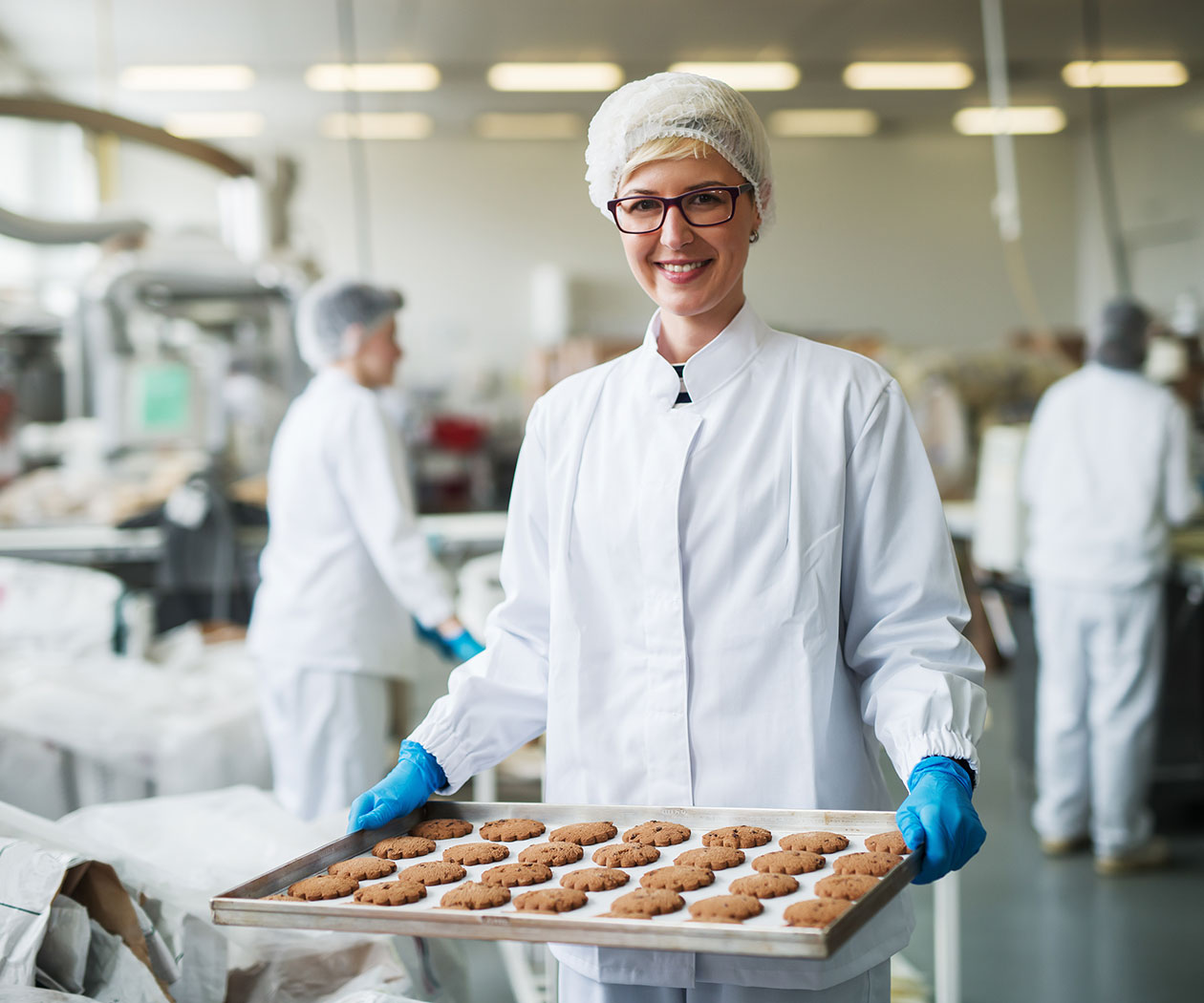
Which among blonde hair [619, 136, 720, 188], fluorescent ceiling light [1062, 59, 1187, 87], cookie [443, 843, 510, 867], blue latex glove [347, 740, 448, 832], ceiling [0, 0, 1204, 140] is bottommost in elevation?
cookie [443, 843, 510, 867]

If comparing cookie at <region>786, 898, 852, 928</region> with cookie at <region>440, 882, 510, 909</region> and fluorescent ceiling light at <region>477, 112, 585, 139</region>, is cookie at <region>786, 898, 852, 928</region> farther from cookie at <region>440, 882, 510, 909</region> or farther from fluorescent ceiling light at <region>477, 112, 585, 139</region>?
fluorescent ceiling light at <region>477, 112, 585, 139</region>

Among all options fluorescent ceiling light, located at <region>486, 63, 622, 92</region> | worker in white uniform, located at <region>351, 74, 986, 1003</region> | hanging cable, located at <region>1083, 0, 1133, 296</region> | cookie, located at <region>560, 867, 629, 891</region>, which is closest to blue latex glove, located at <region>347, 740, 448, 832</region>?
worker in white uniform, located at <region>351, 74, 986, 1003</region>

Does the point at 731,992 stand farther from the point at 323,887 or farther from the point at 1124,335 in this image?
the point at 1124,335

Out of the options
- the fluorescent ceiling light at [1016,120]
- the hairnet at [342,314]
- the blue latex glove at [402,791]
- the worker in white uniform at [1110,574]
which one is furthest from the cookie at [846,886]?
the fluorescent ceiling light at [1016,120]

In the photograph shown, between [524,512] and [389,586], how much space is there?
3.93 feet

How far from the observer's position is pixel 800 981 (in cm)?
107

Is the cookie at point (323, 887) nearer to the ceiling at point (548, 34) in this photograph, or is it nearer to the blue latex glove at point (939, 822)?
the blue latex glove at point (939, 822)

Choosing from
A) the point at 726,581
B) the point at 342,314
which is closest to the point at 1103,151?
the point at 342,314

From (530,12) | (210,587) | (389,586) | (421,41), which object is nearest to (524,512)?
(389,586)

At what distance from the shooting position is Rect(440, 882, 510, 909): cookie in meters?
0.99

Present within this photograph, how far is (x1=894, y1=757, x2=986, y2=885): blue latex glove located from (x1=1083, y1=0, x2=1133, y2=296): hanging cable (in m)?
5.15

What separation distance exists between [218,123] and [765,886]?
1010 centimetres

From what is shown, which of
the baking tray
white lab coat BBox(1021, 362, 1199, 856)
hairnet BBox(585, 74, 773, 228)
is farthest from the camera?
white lab coat BBox(1021, 362, 1199, 856)

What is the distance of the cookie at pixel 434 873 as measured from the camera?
108 centimetres
